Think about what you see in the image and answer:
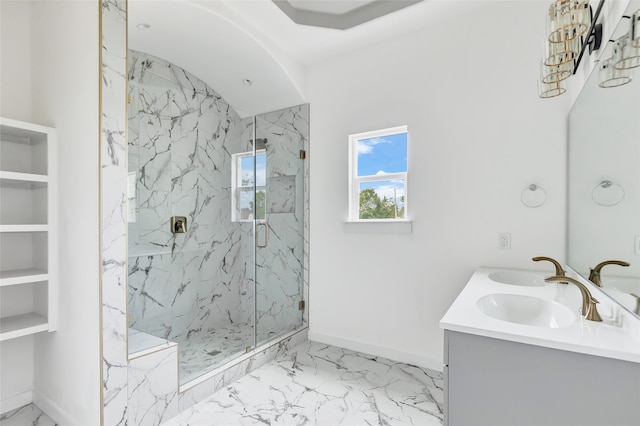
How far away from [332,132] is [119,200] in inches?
73.4

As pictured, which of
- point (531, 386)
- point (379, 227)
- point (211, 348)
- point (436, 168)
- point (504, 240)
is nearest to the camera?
point (531, 386)

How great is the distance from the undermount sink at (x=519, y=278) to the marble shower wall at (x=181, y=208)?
2.09 meters

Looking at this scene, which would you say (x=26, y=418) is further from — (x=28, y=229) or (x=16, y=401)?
(x=28, y=229)

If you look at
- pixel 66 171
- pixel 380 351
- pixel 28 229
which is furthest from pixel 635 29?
pixel 28 229

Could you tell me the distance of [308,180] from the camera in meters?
3.08

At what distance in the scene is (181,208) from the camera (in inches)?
115

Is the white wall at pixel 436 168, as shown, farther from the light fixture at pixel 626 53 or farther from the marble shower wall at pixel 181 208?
the light fixture at pixel 626 53

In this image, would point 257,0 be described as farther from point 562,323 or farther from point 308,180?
point 562,323

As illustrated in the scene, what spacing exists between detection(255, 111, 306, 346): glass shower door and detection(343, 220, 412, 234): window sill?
0.54 m

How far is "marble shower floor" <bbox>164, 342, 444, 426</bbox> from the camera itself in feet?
6.04

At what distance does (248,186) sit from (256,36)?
1243 mm

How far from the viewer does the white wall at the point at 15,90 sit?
1.98 metres

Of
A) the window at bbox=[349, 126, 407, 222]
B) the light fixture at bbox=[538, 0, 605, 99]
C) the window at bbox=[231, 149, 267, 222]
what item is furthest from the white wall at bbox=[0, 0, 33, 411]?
the light fixture at bbox=[538, 0, 605, 99]

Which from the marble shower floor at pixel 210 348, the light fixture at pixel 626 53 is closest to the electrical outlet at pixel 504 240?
the light fixture at pixel 626 53
